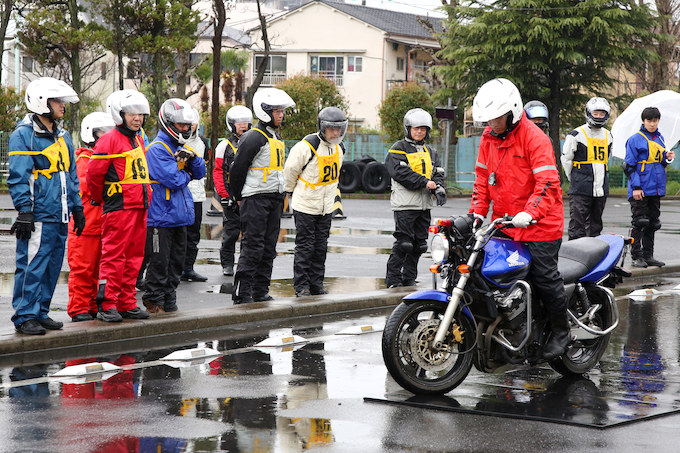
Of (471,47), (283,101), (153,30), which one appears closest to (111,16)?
(153,30)

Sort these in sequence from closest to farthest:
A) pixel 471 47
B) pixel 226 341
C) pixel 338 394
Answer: pixel 338 394, pixel 226 341, pixel 471 47

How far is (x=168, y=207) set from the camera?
1001 cm

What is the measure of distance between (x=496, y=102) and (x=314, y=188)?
4.39 meters

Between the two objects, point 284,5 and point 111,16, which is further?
point 284,5

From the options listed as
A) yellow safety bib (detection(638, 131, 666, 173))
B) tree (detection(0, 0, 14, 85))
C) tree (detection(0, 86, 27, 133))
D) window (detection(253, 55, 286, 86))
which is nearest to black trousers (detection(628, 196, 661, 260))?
yellow safety bib (detection(638, 131, 666, 173))

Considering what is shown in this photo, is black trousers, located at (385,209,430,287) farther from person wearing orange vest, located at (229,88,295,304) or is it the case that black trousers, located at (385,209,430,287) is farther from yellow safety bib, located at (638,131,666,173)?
yellow safety bib, located at (638,131,666,173)

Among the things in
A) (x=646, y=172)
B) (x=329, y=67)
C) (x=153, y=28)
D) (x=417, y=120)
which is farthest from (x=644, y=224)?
(x=329, y=67)

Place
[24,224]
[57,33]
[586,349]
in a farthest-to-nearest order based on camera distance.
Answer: [57,33], [24,224], [586,349]

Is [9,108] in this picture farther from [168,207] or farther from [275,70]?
[275,70]

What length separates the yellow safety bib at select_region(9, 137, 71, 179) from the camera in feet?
28.1

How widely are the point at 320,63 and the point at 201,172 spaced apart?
64098mm

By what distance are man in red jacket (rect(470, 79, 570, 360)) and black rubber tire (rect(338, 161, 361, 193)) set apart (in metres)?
29.7

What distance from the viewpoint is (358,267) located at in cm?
1470

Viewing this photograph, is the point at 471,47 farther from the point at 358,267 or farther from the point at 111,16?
the point at 358,267
